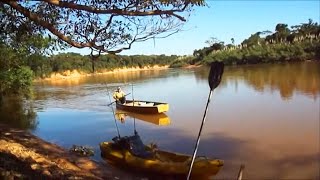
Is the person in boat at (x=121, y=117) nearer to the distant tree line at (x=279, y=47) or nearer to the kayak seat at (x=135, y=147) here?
the kayak seat at (x=135, y=147)

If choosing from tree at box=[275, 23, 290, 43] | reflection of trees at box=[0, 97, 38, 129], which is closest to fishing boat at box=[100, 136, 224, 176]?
reflection of trees at box=[0, 97, 38, 129]

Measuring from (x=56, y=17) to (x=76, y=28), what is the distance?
2.00 ft

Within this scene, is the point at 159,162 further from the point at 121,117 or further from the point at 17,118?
the point at 17,118

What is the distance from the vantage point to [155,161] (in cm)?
980

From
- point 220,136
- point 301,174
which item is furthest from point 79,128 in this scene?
point 301,174

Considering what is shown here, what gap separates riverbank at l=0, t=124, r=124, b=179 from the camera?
24.2 feet

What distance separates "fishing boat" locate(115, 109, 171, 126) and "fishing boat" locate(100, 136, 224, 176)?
→ 7.69 metres

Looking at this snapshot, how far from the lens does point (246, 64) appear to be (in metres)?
71.1

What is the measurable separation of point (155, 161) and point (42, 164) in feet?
8.34

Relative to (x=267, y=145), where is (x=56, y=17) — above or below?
above

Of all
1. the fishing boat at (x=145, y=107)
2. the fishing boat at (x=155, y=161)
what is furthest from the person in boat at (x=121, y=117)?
the fishing boat at (x=155, y=161)

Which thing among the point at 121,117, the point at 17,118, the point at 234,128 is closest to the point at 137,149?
the point at 234,128

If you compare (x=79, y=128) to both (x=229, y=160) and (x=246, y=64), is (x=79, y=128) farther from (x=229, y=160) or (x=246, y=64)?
(x=246, y=64)

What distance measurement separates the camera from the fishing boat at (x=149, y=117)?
19.6 meters
